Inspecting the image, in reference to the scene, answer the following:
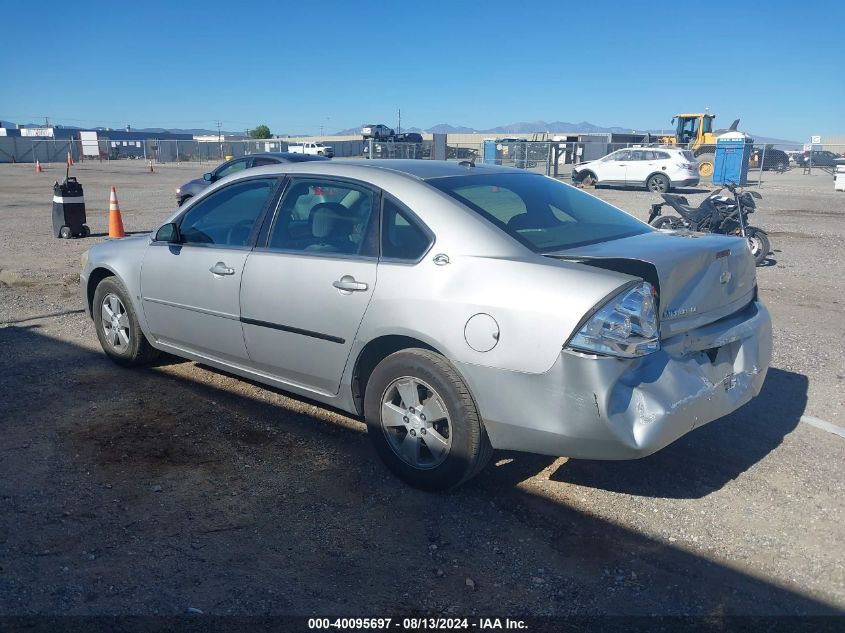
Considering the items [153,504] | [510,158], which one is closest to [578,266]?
[153,504]

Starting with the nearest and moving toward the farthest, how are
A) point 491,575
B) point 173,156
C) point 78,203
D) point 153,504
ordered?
point 491,575 → point 153,504 → point 78,203 → point 173,156

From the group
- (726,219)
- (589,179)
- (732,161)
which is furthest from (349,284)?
(732,161)

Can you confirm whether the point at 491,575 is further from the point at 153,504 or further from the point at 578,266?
the point at 153,504

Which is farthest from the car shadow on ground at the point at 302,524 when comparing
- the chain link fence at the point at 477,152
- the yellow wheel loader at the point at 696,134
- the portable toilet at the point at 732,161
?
the yellow wheel loader at the point at 696,134

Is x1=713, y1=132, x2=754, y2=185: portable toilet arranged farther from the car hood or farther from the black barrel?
the car hood

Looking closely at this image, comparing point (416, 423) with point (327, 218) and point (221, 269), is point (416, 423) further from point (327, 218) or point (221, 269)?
point (221, 269)

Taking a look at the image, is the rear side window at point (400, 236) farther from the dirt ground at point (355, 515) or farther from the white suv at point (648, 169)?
the white suv at point (648, 169)

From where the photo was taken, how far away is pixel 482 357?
337 cm

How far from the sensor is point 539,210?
13.6 ft

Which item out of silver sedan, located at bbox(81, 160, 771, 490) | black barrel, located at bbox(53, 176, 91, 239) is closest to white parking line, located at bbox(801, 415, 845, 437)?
silver sedan, located at bbox(81, 160, 771, 490)

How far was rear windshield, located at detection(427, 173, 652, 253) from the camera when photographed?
3.81m

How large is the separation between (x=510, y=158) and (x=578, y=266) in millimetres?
29110

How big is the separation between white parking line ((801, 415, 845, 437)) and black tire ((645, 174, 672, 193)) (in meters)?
22.0

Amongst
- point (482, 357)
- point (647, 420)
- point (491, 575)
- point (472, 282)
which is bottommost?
point (491, 575)
